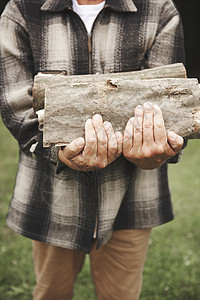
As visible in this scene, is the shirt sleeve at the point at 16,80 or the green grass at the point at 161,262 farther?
the green grass at the point at 161,262

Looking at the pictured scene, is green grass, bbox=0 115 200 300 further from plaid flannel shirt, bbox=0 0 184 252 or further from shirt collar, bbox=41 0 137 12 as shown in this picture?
shirt collar, bbox=41 0 137 12

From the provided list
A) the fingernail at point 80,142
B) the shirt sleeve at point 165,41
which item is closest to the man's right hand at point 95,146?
the fingernail at point 80,142

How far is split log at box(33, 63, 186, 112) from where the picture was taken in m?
1.40

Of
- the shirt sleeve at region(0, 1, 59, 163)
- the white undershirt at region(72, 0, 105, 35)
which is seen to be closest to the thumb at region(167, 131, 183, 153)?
the shirt sleeve at region(0, 1, 59, 163)

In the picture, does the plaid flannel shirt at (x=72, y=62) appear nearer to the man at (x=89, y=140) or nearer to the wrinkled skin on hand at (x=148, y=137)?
the man at (x=89, y=140)

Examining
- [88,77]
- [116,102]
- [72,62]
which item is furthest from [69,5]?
[116,102]

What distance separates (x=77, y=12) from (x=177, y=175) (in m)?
3.76

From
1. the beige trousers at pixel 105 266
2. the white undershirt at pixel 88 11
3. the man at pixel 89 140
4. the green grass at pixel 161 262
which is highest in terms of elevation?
the white undershirt at pixel 88 11

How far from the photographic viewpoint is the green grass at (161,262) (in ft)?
9.11

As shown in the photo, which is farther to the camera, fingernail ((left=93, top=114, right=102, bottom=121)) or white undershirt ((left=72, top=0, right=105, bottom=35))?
white undershirt ((left=72, top=0, right=105, bottom=35))

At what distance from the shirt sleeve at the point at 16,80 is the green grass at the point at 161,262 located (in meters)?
1.78

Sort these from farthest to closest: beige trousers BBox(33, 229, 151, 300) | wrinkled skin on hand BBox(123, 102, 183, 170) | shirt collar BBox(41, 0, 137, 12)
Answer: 1. beige trousers BBox(33, 229, 151, 300)
2. shirt collar BBox(41, 0, 137, 12)
3. wrinkled skin on hand BBox(123, 102, 183, 170)

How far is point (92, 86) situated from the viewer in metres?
1.34

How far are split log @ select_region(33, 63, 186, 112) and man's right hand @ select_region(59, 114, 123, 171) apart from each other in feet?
0.68
